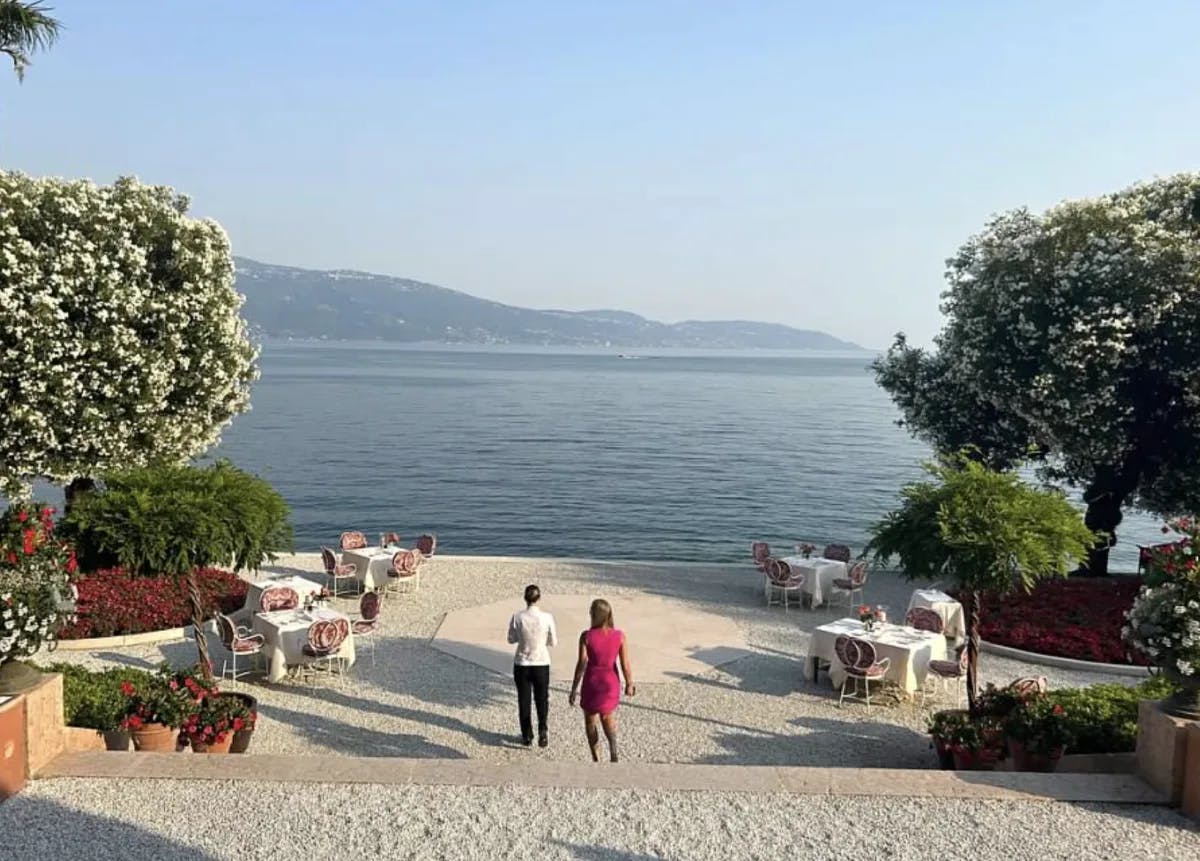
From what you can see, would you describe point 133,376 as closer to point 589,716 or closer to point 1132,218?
point 589,716

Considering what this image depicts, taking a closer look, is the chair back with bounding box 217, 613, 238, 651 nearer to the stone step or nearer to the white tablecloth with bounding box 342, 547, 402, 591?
the stone step

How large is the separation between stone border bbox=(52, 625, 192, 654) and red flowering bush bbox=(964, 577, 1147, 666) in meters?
13.2

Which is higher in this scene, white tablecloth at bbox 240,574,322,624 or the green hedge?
the green hedge

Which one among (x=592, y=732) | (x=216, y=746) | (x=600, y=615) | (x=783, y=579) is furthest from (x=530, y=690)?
(x=783, y=579)

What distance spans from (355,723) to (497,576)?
26.2 ft

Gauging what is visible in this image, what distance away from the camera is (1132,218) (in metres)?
19.2

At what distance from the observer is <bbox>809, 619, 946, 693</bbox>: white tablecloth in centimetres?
1245

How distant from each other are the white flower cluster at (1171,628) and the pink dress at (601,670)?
4827 mm

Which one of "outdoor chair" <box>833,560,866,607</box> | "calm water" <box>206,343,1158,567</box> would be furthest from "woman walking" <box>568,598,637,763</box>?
"outdoor chair" <box>833,560,866,607</box>

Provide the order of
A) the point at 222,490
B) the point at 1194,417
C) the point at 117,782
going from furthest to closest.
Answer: the point at 1194,417 → the point at 222,490 → the point at 117,782

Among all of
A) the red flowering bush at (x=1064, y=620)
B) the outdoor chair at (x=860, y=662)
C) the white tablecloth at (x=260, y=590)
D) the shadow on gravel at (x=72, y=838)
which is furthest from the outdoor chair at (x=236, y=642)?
the red flowering bush at (x=1064, y=620)

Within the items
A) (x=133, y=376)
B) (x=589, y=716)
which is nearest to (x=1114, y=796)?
(x=589, y=716)

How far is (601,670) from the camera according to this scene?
9.50 meters

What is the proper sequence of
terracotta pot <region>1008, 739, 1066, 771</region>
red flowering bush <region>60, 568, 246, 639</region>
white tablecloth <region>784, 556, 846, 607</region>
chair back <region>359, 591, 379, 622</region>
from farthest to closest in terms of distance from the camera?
white tablecloth <region>784, 556, 846, 607</region> → red flowering bush <region>60, 568, 246, 639</region> → chair back <region>359, 591, 379, 622</region> → terracotta pot <region>1008, 739, 1066, 771</region>
